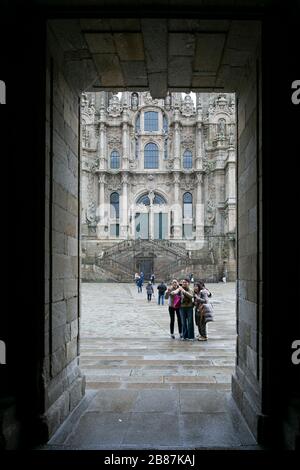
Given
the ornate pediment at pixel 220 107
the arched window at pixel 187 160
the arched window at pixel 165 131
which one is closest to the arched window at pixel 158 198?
the arched window at pixel 187 160

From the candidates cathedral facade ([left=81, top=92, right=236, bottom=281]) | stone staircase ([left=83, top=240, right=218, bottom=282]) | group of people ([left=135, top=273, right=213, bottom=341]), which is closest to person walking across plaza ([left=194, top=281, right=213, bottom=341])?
group of people ([left=135, top=273, right=213, bottom=341])

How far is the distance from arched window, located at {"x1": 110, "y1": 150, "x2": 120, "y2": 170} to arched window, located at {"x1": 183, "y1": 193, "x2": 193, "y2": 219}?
992 cm

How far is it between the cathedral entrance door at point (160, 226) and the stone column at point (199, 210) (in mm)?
3967

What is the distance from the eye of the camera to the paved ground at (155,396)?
426 centimetres

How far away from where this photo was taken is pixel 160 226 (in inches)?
1877

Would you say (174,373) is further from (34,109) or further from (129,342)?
(34,109)

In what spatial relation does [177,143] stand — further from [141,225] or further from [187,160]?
[141,225]

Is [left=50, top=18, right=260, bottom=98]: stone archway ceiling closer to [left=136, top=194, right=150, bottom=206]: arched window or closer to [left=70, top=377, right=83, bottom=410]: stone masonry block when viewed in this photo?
[left=70, top=377, right=83, bottom=410]: stone masonry block

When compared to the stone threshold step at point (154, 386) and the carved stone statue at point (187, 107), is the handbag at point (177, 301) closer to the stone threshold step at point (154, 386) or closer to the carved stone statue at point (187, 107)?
the stone threshold step at point (154, 386)

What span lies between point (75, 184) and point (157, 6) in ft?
8.70

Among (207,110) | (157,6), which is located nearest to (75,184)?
(157,6)

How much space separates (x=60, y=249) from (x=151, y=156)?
46.8 meters

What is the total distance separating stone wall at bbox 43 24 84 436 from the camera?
4305mm

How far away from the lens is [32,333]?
405cm
